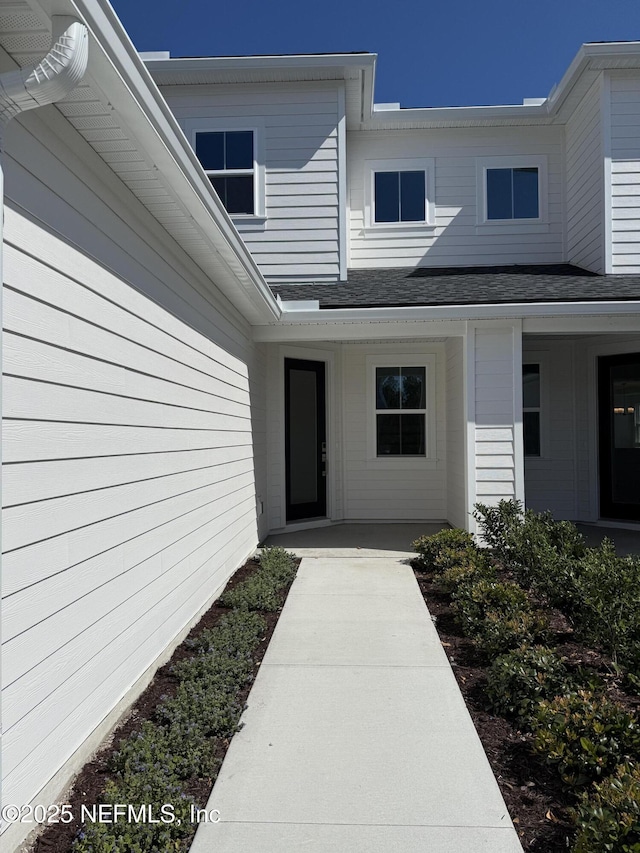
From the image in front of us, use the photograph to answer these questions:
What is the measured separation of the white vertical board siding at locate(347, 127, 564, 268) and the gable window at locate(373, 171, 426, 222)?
0.64 feet

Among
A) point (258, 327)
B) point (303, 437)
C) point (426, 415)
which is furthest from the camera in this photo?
point (426, 415)

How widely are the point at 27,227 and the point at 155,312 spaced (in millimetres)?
1486

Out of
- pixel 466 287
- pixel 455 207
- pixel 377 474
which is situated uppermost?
pixel 455 207

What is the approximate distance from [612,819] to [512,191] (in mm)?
8785

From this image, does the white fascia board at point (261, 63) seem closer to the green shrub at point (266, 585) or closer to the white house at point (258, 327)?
the white house at point (258, 327)

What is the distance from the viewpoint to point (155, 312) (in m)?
3.72

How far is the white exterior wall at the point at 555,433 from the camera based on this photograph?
9.02 metres

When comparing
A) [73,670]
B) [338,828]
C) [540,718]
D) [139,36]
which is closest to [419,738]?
[540,718]

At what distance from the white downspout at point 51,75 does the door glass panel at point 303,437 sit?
6.58 meters

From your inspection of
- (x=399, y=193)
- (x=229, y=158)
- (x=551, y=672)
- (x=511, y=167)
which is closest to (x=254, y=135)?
(x=229, y=158)

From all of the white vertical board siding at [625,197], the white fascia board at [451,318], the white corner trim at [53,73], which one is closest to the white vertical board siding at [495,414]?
the white fascia board at [451,318]

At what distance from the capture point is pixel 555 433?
357 inches

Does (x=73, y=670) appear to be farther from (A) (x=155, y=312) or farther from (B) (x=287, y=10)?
(B) (x=287, y=10)

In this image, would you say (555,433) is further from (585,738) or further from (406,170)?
(585,738)
